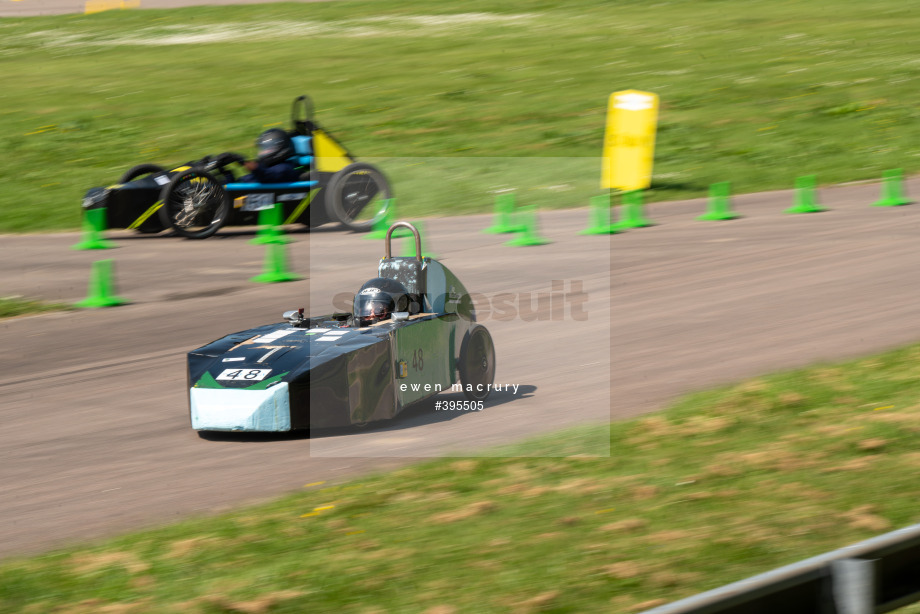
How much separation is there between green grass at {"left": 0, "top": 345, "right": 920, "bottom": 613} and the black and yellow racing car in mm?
11741

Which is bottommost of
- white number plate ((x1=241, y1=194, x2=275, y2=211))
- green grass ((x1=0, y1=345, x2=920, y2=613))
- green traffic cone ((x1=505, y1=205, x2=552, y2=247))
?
green grass ((x1=0, y1=345, x2=920, y2=613))

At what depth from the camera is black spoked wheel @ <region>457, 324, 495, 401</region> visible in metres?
10.0

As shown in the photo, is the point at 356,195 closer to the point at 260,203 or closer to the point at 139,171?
the point at 260,203

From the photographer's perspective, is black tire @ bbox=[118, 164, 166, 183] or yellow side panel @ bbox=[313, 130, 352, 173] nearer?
black tire @ bbox=[118, 164, 166, 183]

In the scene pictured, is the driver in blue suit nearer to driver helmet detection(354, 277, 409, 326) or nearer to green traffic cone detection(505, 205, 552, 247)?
green traffic cone detection(505, 205, 552, 247)

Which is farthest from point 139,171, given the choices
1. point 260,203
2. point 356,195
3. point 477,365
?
point 477,365

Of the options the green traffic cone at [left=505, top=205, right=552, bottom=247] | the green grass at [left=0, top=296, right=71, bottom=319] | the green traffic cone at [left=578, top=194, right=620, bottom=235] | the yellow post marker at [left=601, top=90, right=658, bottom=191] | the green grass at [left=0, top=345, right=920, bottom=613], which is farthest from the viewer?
the yellow post marker at [left=601, top=90, right=658, bottom=191]

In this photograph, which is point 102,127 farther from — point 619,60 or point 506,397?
point 506,397

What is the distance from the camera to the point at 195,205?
19641mm

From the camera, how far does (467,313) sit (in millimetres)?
10367

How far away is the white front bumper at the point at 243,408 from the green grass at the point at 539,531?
3.79 ft

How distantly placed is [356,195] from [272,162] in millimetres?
1591

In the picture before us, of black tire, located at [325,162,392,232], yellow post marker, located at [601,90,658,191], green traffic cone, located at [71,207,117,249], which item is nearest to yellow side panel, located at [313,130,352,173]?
black tire, located at [325,162,392,232]

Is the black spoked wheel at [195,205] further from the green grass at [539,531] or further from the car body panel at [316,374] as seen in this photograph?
the green grass at [539,531]
